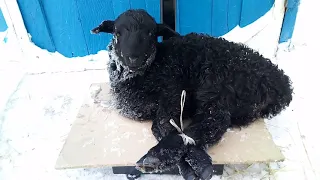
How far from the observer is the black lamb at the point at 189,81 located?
192 cm

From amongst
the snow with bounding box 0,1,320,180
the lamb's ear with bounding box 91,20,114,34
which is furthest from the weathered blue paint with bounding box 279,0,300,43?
the lamb's ear with bounding box 91,20,114,34

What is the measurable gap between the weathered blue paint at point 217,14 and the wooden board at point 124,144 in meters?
1.11

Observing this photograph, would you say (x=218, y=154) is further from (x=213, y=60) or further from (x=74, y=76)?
(x=74, y=76)

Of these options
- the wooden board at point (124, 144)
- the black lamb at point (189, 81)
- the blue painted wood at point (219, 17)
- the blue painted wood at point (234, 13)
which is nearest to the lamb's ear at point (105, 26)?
the black lamb at point (189, 81)

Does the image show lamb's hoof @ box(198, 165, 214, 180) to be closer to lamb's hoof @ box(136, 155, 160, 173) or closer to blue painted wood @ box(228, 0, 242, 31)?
lamb's hoof @ box(136, 155, 160, 173)

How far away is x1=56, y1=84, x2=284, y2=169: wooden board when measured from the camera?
6.35 feet

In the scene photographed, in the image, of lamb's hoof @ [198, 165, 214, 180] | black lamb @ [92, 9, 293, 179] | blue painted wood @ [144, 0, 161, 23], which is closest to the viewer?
lamb's hoof @ [198, 165, 214, 180]

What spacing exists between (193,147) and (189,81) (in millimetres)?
533

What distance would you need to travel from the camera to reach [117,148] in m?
2.04

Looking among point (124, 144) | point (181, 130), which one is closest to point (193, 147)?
point (181, 130)

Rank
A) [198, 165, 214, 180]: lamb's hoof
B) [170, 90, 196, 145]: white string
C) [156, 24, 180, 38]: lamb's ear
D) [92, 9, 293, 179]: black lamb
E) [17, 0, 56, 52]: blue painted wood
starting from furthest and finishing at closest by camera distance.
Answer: [17, 0, 56, 52]: blue painted wood → [156, 24, 180, 38]: lamb's ear → [92, 9, 293, 179]: black lamb → [170, 90, 196, 145]: white string → [198, 165, 214, 180]: lamb's hoof

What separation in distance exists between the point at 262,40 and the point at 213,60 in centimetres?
131

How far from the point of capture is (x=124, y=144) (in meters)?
2.07

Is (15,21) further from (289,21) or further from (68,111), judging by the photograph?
(289,21)
